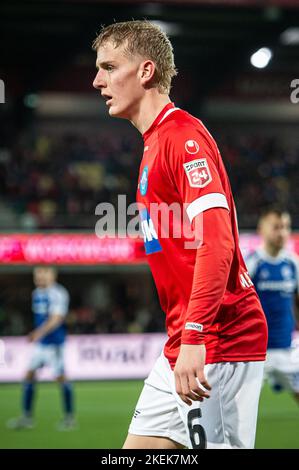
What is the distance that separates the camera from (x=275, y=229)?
709 cm

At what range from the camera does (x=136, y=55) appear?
9.11 ft

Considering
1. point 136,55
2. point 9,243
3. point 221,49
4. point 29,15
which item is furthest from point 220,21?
point 136,55

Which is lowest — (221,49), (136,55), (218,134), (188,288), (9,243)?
(188,288)

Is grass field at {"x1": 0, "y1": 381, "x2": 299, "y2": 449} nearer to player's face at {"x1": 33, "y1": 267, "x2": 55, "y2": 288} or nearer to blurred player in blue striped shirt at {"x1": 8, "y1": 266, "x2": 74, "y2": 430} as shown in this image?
blurred player in blue striped shirt at {"x1": 8, "y1": 266, "x2": 74, "y2": 430}

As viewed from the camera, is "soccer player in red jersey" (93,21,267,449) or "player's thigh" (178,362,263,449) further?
"player's thigh" (178,362,263,449)

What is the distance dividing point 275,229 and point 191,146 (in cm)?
466

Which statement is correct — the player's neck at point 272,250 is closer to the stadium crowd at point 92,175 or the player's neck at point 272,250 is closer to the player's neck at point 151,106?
the player's neck at point 151,106

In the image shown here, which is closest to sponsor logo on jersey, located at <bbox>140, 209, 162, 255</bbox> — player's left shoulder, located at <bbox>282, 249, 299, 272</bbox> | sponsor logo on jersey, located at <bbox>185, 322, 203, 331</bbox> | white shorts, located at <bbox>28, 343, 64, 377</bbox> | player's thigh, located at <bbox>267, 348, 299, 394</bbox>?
sponsor logo on jersey, located at <bbox>185, 322, 203, 331</bbox>

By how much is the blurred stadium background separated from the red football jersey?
27.8 ft

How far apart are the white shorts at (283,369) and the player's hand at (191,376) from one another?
15.5ft

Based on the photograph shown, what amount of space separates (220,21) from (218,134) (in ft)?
15.7

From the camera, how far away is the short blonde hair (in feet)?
9.11

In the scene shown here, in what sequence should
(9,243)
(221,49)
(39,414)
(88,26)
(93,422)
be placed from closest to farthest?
(93,422) → (39,414) → (9,243) → (88,26) → (221,49)

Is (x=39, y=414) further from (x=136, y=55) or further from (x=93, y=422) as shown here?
(x=136, y=55)
